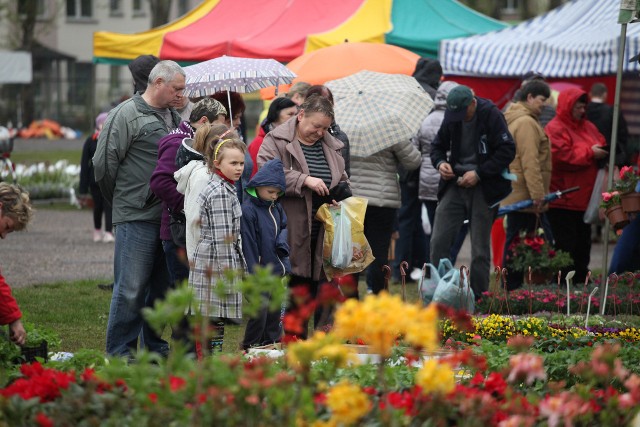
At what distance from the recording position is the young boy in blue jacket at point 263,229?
705 cm

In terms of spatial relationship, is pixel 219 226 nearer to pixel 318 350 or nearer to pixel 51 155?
pixel 318 350

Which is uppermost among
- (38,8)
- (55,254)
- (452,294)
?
(38,8)

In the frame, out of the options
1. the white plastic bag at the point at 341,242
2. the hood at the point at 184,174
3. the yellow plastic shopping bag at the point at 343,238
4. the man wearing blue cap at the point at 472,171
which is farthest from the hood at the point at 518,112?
the hood at the point at 184,174

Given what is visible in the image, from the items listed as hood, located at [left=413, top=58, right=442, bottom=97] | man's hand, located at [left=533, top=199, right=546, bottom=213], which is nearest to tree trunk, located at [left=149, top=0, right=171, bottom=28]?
hood, located at [left=413, top=58, right=442, bottom=97]

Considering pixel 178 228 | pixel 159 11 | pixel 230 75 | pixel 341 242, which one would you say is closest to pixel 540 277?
pixel 341 242

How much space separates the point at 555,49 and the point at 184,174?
8493 mm

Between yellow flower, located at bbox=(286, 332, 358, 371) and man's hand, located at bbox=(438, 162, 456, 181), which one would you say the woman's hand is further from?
yellow flower, located at bbox=(286, 332, 358, 371)

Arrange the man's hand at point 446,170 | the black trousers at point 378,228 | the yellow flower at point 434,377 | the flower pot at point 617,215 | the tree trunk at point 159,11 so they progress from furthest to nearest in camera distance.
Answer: the tree trunk at point 159,11 < the man's hand at point 446,170 < the black trousers at point 378,228 < the flower pot at point 617,215 < the yellow flower at point 434,377

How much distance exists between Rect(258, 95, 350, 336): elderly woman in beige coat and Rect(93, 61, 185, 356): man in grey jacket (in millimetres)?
917

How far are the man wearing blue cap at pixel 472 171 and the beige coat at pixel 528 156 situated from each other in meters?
0.80

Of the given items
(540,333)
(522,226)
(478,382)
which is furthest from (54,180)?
(478,382)

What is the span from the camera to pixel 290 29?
1580 cm

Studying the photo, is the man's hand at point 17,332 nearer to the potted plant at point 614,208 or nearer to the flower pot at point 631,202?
the potted plant at point 614,208

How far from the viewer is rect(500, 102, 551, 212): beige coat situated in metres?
10.1
